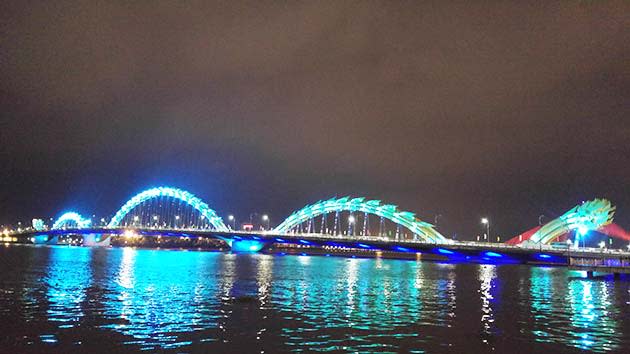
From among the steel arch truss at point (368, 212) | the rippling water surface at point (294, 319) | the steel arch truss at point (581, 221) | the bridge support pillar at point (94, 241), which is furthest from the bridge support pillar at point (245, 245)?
the rippling water surface at point (294, 319)

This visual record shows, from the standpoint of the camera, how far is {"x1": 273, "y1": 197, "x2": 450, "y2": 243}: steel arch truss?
11256cm

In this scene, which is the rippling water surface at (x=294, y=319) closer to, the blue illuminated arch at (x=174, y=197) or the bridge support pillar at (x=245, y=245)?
the bridge support pillar at (x=245, y=245)

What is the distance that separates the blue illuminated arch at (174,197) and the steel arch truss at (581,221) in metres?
81.2

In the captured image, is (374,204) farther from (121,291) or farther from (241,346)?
(241,346)

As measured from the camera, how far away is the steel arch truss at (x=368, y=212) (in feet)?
369

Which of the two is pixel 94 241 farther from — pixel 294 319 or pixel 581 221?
pixel 294 319


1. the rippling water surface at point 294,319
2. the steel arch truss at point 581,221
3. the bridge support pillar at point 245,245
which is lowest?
the rippling water surface at point 294,319

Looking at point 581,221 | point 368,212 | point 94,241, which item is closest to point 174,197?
point 94,241

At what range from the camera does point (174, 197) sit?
175 meters

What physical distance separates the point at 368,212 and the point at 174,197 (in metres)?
72.9

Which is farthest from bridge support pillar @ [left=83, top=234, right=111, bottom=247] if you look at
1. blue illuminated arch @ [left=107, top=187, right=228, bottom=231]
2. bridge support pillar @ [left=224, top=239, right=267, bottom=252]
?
bridge support pillar @ [left=224, top=239, right=267, bottom=252]

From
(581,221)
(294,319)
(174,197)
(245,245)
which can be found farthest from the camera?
(174,197)

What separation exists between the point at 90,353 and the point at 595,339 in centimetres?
1837

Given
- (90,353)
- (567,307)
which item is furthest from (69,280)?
(567,307)
